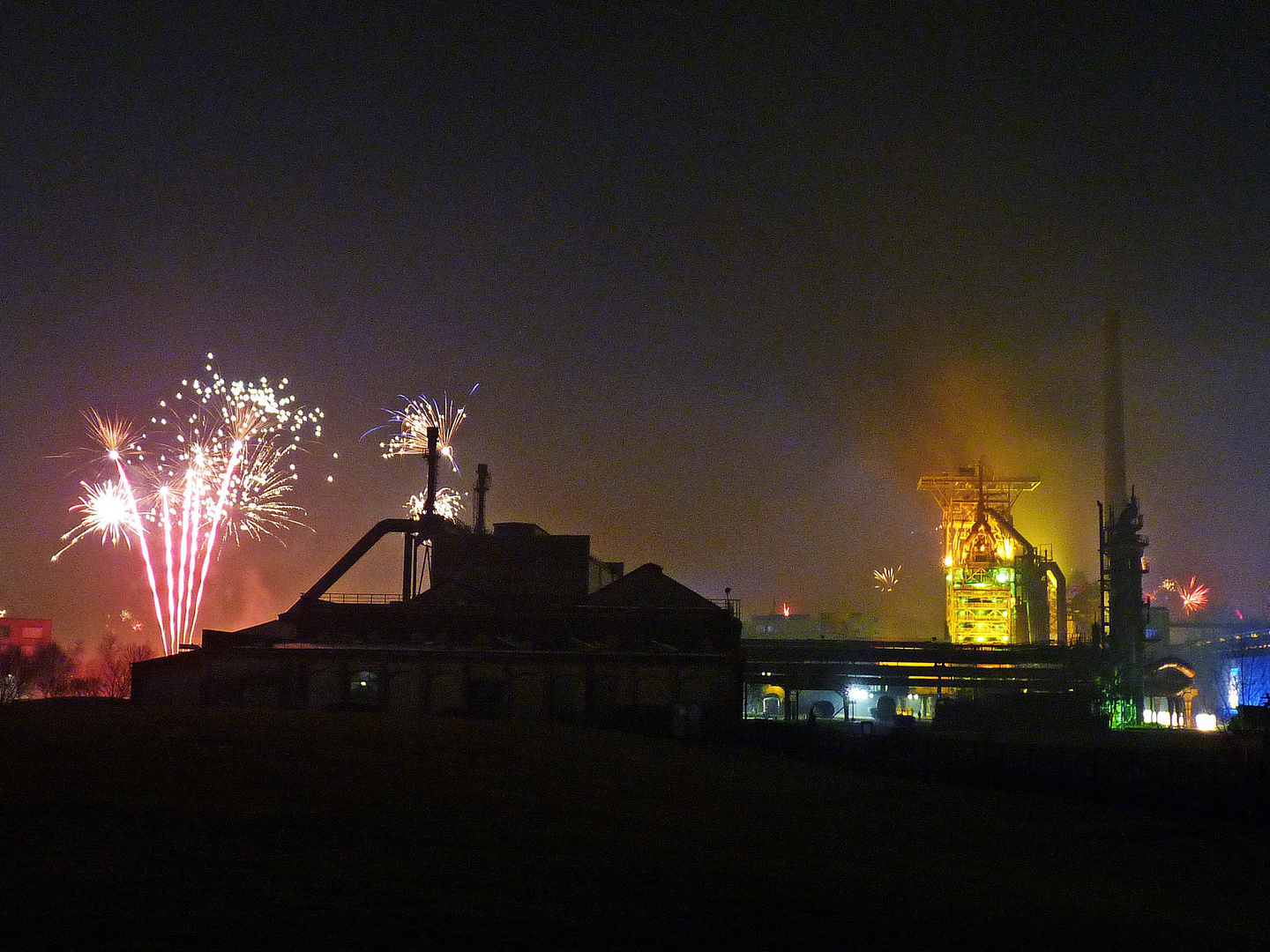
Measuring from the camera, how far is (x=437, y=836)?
15508 mm

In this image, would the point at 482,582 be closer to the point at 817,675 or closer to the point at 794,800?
the point at 817,675

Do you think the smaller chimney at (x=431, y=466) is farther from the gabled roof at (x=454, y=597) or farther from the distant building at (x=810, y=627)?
the distant building at (x=810, y=627)

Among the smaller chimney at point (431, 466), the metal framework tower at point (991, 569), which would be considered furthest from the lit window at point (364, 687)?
the metal framework tower at point (991, 569)

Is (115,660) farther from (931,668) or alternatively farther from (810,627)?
(931,668)

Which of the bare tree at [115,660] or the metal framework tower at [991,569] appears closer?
the metal framework tower at [991,569]

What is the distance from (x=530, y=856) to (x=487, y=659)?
31.4 m

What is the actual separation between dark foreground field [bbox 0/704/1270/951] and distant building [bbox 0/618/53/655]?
91150 millimetres

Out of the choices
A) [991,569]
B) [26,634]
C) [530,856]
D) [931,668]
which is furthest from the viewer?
[26,634]

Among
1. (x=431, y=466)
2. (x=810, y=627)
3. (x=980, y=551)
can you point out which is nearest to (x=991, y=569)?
(x=980, y=551)

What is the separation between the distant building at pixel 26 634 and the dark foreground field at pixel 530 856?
91150 mm

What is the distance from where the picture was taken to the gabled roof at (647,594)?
5416cm

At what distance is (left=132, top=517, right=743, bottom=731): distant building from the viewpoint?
147 ft

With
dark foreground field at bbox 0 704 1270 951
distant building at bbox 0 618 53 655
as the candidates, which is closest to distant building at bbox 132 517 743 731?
dark foreground field at bbox 0 704 1270 951

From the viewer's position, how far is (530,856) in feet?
48.4
